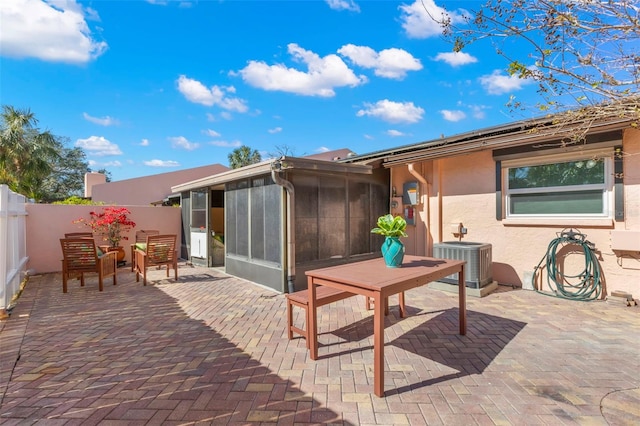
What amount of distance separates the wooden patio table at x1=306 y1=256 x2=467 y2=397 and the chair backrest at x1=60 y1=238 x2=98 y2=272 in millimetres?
5196

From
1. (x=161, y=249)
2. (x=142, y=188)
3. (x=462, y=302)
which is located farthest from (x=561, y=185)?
(x=142, y=188)

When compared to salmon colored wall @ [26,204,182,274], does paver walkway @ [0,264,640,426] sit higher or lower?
lower

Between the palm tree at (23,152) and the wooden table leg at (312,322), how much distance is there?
736 inches

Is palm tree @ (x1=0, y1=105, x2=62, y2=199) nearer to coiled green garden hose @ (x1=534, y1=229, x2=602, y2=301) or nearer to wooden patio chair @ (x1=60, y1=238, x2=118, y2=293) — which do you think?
wooden patio chair @ (x1=60, y1=238, x2=118, y2=293)

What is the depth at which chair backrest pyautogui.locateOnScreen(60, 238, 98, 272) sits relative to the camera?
18.9 ft

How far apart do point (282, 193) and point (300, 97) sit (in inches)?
554

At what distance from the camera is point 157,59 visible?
914 cm

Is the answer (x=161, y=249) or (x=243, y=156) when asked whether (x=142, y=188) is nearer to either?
(x=243, y=156)

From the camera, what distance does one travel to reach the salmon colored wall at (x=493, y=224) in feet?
15.1

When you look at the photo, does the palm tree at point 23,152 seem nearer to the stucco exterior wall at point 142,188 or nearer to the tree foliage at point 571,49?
the stucco exterior wall at point 142,188

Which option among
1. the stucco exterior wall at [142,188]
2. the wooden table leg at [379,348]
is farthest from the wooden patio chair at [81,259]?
the stucco exterior wall at [142,188]

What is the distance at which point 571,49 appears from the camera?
2500 mm

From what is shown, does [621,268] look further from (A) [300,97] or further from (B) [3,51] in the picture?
(A) [300,97]

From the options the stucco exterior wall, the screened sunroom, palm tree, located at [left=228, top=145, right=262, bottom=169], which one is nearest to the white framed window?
the screened sunroom
